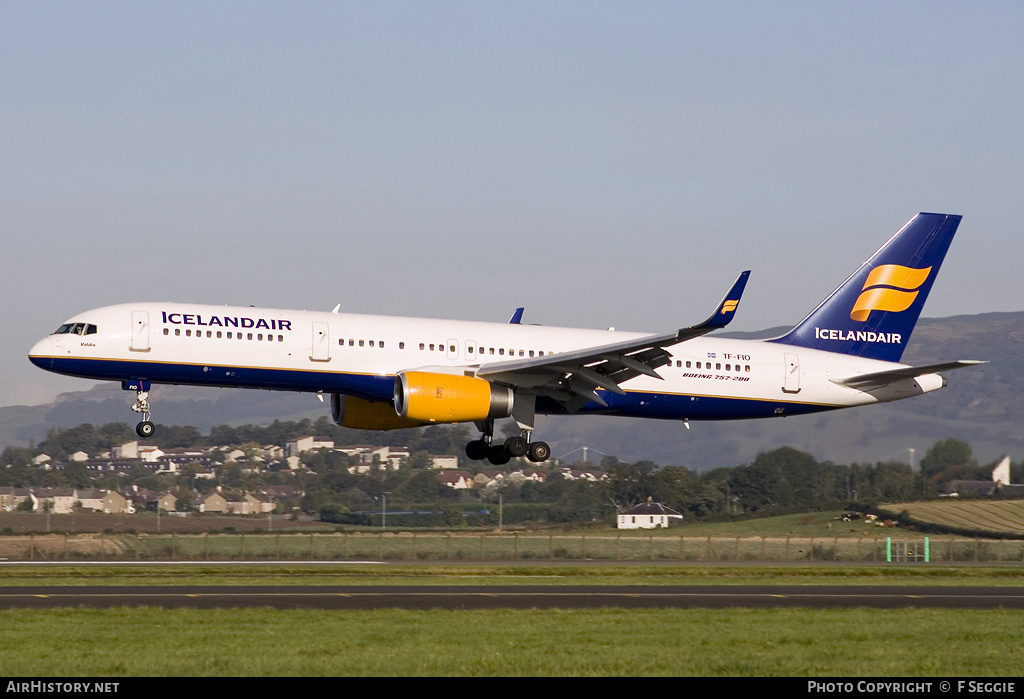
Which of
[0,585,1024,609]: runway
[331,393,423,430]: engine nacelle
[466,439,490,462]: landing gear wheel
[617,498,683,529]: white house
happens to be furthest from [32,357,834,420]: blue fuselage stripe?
[617,498,683,529]: white house

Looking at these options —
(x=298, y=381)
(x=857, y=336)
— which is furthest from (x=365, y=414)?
(x=857, y=336)

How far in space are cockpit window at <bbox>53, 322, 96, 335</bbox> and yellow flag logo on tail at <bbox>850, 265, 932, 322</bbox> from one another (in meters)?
28.5

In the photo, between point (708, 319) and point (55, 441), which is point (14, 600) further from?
point (55, 441)

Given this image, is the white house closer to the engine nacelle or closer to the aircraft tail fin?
the aircraft tail fin

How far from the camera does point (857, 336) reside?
161ft

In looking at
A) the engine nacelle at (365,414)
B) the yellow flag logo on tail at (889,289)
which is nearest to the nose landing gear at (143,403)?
the engine nacelle at (365,414)

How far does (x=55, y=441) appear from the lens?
180 metres

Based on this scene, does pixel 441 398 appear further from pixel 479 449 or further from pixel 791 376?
pixel 791 376

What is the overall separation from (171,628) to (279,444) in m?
154

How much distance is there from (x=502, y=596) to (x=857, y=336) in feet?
74.5

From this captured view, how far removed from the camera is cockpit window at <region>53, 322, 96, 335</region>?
39.3m

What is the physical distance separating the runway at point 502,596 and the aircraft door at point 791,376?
10384 millimetres
